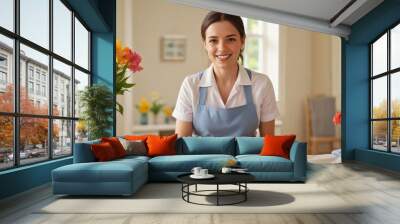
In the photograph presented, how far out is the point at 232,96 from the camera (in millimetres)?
7480

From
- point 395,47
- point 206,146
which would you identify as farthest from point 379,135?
point 206,146

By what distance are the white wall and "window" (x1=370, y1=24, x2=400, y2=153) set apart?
2.81 metres

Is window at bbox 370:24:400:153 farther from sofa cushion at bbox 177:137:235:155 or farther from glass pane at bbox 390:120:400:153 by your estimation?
sofa cushion at bbox 177:137:235:155

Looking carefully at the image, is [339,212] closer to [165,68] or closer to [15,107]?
[15,107]

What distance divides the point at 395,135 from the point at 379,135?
0.84 meters

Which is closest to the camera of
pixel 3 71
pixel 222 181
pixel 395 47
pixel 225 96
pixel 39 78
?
pixel 222 181

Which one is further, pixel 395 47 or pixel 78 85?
pixel 395 47

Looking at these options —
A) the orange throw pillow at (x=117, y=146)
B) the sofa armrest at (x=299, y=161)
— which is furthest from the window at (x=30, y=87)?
the sofa armrest at (x=299, y=161)

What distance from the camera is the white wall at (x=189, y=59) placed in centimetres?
1160

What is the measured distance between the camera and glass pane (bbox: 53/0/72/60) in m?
6.41

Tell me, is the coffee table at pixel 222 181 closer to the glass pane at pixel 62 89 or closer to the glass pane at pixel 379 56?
the glass pane at pixel 62 89

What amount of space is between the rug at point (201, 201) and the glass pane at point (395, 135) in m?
3.11

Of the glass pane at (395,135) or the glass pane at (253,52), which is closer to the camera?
the glass pane at (395,135)

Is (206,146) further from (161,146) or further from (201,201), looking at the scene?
(201,201)
